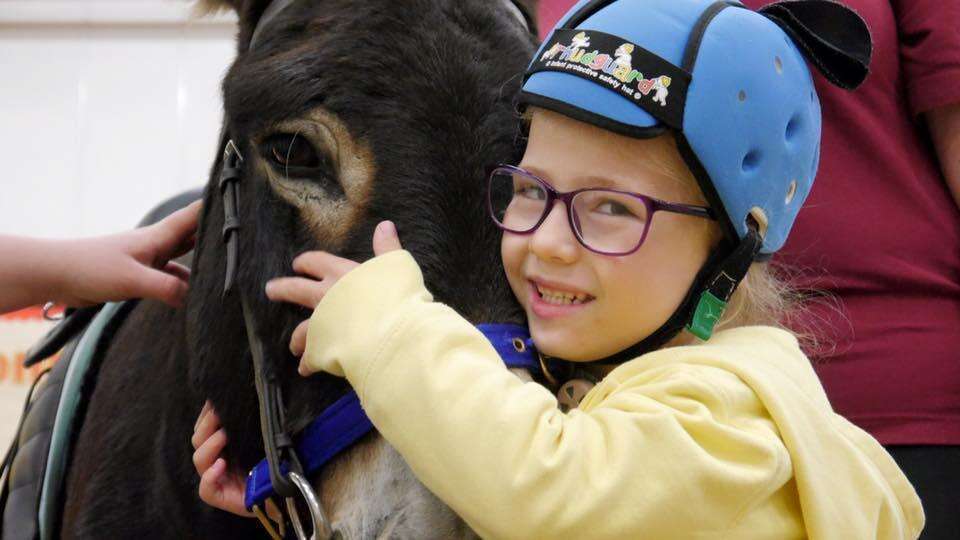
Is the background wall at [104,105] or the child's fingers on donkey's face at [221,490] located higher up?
the child's fingers on donkey's face at [221,490]

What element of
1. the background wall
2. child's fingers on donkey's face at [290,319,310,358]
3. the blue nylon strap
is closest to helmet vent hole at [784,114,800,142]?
the blue nylon strap

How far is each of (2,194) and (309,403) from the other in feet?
14.5

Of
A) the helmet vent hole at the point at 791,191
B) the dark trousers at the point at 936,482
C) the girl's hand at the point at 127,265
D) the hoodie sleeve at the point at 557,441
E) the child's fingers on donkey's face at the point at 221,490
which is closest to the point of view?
the hoodie sleeve at the point at 557,441

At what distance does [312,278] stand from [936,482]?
36.5 inches

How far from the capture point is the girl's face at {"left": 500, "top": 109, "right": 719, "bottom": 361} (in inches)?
40.8

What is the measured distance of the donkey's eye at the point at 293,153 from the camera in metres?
1.21

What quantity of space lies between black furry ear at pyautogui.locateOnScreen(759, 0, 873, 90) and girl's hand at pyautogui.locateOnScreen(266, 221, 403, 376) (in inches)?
20.0

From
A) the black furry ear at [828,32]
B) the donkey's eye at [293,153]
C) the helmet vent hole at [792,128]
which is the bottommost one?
the donkey's eye at [293,153]

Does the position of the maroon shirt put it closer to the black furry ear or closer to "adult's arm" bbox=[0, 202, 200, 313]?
the black furry ear

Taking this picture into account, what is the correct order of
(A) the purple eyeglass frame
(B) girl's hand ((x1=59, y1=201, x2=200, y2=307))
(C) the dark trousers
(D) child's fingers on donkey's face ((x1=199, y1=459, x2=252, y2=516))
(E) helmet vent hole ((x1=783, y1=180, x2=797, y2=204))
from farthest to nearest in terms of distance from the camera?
(B) girl's hand ((x1=59, y1=201, x2=200, y2=307)) < (C) the dark trousers < (D) child's fingers on donkey's face ((x1=199, y1=459, x2=252, y2=516)) < (E) helmet vent hole ((x1=783, y1=180, x2=797, y2=204)) < (A) the purple eyeglass frame

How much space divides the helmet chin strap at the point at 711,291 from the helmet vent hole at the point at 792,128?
118 mm

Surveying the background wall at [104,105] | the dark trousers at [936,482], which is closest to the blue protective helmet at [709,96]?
the dark trousers at [936,482]

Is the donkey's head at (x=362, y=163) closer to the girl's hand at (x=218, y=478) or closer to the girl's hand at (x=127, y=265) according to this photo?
the girl's hand at (x=218, y=478)

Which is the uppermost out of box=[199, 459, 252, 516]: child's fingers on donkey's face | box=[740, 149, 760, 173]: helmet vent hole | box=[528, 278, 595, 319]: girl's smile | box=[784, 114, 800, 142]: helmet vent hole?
box=[784, 114, 800, 142]: helmet vent hole
